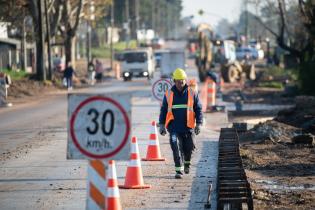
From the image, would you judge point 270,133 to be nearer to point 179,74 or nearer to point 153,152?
point 153,152

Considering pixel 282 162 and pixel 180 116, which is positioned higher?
pixel 180 116

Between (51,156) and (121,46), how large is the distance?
120 metres

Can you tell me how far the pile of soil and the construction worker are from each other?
1.21 metres

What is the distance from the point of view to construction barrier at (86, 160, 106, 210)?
9.94 m

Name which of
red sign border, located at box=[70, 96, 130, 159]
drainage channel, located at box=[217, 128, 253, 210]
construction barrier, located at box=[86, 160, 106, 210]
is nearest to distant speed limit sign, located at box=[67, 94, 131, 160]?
red sign border, located at box=[70, 96, 130, 159]

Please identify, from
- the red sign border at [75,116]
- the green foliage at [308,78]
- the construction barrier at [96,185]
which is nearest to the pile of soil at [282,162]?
the construction barrier at [96,185]

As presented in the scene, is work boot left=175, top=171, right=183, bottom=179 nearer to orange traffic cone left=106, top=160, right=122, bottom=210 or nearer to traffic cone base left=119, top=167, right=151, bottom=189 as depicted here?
traffic cone base left=119, top=167, right=151, bottom=189

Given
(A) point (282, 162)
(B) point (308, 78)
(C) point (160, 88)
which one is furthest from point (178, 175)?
(B) point (308, 78)

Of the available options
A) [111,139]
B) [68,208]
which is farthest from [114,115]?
[68,208]

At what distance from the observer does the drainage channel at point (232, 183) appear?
12039 mm

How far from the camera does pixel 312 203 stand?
1279 cm

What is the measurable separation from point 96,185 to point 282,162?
8.56 m

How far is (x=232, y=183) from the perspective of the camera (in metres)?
13.1

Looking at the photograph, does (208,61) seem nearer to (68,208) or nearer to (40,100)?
(40,100)
